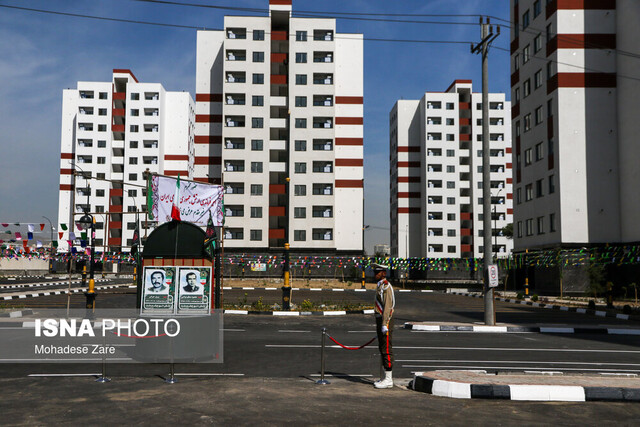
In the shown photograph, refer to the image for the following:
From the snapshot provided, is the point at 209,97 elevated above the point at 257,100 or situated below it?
above

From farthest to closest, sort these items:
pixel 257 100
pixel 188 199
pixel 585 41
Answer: pixel 257 100 → pixel 585 41 → pixel 188 199

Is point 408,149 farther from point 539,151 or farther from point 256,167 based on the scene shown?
point 539,151

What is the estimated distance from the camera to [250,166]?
200 feet

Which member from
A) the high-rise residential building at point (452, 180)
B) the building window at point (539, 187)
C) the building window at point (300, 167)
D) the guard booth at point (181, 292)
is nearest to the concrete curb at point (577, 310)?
the building window at point (539, 187)

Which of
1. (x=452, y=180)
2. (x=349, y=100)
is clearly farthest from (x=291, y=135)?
(x=452, y=180)

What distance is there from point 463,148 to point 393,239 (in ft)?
67.9

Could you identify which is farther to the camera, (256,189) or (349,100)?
(349,100)

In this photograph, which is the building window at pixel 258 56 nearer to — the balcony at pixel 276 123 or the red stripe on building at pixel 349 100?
the balcony at pixel 276 123

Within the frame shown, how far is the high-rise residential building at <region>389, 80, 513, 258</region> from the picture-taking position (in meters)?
85.7

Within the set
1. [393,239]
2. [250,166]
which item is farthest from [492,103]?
[250,166]

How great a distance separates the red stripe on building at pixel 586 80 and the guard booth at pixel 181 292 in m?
35.7

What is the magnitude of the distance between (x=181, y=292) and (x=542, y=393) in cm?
633

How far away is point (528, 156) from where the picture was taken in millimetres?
44781

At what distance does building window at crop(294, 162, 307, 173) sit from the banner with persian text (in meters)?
45.3
